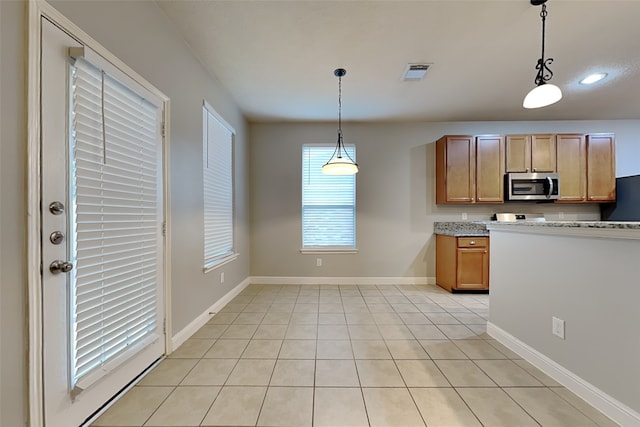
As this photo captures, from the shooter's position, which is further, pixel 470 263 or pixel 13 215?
pixel 470 263

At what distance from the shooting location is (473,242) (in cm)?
379

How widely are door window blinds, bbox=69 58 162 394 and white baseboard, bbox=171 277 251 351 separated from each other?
0.30m

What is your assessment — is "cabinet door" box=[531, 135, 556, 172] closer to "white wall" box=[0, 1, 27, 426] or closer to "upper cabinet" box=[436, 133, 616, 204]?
"upper cabinet" box=[436, 133, 616, 204]

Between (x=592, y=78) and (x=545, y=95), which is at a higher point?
(x=592, y=78)

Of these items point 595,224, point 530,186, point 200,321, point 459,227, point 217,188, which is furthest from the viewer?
point 459,227

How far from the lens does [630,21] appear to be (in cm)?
212

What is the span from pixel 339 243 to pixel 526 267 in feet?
8.96

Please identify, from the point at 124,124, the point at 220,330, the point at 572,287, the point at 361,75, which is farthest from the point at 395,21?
the point at 220,330

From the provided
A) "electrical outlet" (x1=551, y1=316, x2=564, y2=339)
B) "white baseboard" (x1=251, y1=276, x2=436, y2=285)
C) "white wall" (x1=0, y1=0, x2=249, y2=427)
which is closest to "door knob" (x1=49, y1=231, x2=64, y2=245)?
"white wall" (x1=0, y1=0, x2=249, y2=427)

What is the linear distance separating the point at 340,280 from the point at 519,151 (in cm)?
339

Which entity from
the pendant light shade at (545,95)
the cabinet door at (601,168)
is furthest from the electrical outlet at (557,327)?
the cabinet door at (601,168)

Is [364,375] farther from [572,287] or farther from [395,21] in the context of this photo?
[395,21]

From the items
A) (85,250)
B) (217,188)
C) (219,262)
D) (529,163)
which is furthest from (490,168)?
(85,250)

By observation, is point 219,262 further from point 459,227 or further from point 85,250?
point 459,227
